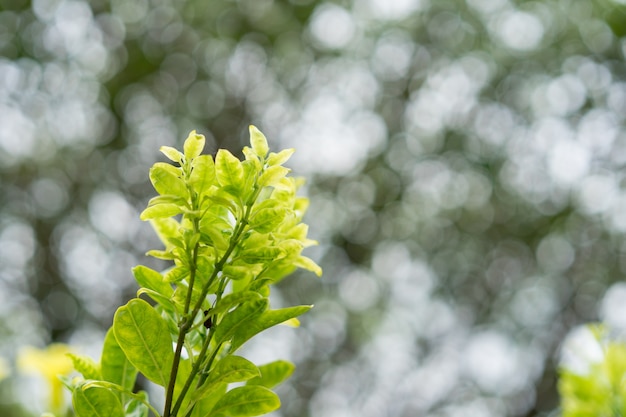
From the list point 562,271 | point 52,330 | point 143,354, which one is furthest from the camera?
point 562,271

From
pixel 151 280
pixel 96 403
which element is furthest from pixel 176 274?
pixel 96 403

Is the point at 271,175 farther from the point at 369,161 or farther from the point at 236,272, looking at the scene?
the point at 369,161

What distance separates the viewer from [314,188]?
7.04m

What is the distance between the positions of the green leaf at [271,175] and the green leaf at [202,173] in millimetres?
53

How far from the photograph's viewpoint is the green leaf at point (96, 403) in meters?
0.57

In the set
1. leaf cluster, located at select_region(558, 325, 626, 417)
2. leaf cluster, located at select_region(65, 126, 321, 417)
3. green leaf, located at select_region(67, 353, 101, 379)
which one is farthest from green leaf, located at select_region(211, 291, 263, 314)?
leaf cluster, located at select_region(558, 325, 626, 417)

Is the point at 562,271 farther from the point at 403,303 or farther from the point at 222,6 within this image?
the point at 222,6

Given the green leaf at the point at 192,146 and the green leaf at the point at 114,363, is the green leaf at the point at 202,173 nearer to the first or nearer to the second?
the green leaf at the point at 192,146

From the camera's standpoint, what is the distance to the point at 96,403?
58 cm

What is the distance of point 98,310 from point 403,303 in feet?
11.3

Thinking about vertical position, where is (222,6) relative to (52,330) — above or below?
above

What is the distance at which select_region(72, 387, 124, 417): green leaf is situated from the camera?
571 mm

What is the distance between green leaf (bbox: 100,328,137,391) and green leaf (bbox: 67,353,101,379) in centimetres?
2

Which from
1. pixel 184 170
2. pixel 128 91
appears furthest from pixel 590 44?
pixel 184 170
